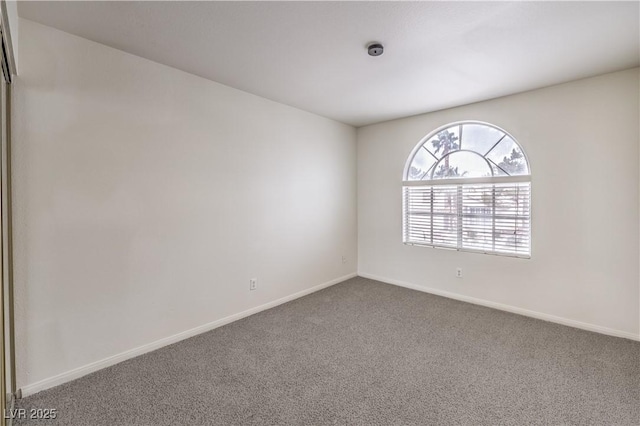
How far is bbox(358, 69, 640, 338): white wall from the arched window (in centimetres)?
13

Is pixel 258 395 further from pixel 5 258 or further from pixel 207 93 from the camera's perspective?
pixel 207 93

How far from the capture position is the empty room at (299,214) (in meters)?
1.89

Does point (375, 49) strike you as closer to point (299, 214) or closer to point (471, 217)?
point (299, 214)

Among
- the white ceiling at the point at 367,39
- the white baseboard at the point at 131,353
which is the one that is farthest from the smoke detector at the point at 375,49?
the white baseboard at the point at 131,353

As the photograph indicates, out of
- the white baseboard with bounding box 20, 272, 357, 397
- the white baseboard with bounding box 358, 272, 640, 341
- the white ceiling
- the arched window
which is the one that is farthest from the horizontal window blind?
the white baseboard with bounding box 20, 272, 357, 397

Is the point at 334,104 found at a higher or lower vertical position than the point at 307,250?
higher

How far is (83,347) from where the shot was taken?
2.19 metres

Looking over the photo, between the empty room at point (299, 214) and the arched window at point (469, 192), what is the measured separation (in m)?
0.03

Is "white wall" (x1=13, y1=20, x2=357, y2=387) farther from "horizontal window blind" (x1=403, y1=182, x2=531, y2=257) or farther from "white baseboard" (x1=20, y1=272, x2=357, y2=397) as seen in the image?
"horizontal window blind" (x1=403, y1=182, x2=531, y2=257)

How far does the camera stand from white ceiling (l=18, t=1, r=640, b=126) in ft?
6.10

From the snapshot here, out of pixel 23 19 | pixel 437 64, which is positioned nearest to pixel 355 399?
pixel 437 64

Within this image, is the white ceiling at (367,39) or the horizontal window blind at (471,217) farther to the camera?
the horizontal window blind at (471,217)

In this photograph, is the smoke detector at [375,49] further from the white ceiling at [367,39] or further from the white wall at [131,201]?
the white wall at [131,201]

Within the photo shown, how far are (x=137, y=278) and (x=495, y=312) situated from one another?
369cm
